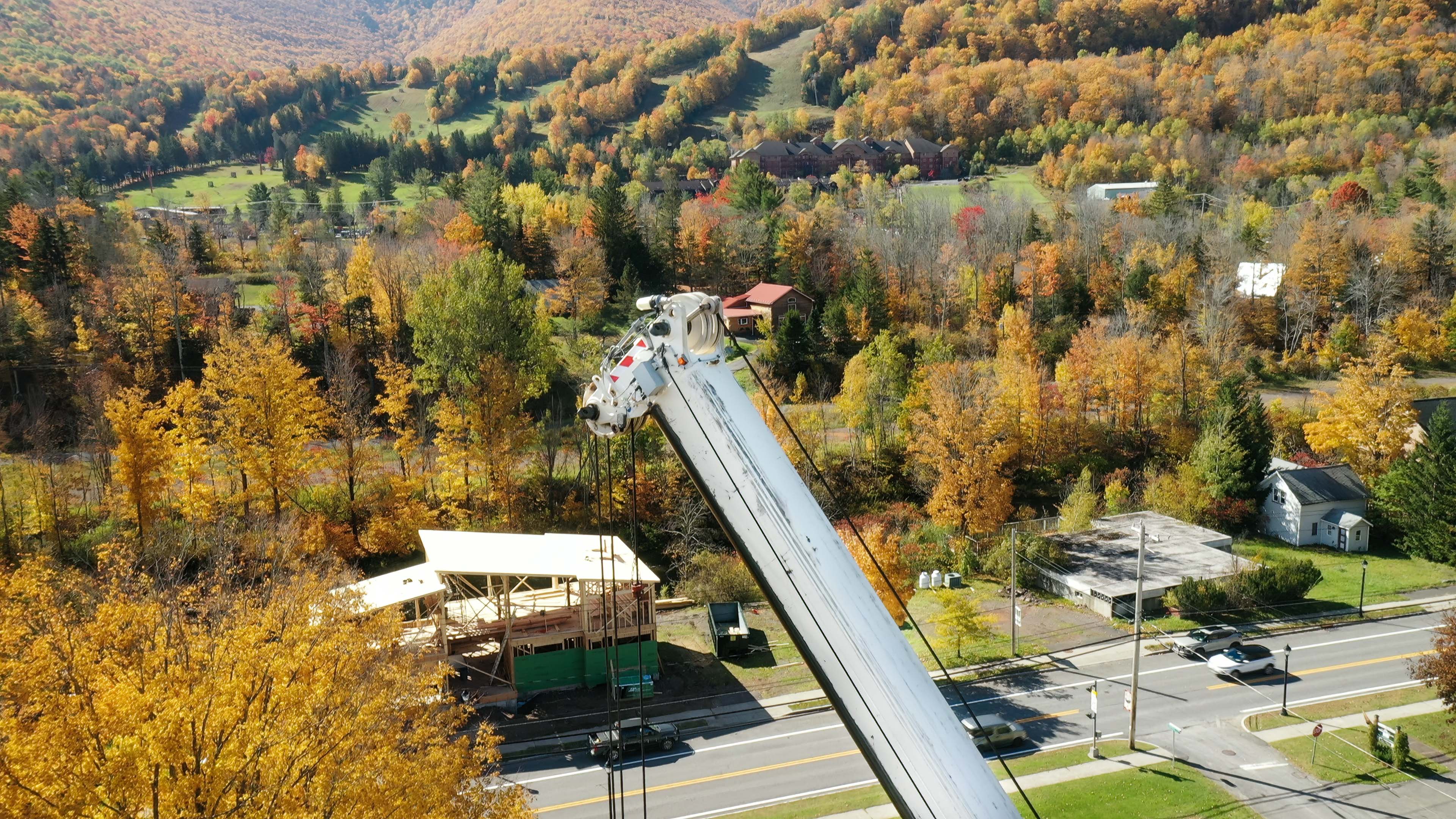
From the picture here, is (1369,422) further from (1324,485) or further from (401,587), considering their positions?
(401,587)

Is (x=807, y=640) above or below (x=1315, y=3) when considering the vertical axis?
below

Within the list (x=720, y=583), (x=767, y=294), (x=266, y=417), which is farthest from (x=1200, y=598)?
(x=767, y=294)

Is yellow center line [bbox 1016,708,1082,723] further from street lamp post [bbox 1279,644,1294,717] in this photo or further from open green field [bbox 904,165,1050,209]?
open green field [bbox 904,165,1050,209]

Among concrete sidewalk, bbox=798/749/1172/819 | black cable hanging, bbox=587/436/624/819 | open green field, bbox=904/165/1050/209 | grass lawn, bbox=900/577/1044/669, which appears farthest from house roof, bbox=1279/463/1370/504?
open green field, bbox=904/165/1050/209

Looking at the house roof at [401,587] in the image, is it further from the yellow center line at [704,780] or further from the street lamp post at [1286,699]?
the street lamp post at [1286,699]

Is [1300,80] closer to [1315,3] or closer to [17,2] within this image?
[1315,3]

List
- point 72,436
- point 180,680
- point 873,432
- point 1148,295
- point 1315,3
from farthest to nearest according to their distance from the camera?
point 1315,3 < point 1148,295 < point 873,432 < point 72,436 < point 180,680

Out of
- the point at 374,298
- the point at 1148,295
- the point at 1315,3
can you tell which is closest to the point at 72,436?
the point at 374,298
